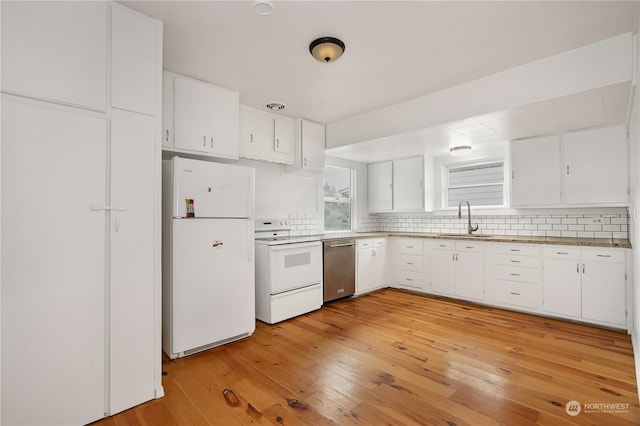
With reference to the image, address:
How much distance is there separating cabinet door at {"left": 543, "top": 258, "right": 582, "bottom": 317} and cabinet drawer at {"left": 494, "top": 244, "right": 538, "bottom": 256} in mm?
154

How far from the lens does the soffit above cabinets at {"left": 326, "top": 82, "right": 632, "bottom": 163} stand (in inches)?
105

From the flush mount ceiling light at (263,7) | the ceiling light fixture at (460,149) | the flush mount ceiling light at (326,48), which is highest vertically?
the flush mount ceiling light at (263,7)

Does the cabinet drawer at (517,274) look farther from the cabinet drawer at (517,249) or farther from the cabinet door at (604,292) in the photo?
the cabinet door at (604,292)

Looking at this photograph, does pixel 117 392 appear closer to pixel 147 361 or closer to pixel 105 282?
pixel 147 361

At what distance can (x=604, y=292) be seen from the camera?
3.12m

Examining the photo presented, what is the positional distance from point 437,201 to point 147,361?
4.53 metres

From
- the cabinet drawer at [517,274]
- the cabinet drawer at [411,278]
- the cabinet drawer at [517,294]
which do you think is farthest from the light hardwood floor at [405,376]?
the cabinet drawer at [411,278]

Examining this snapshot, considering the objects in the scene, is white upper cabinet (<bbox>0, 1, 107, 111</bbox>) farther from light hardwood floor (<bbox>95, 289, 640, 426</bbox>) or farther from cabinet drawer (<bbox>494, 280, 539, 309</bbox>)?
cabinet drawer (<bbox>494, 280, 539, 309</bbox>)

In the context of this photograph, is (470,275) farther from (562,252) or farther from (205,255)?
(205,255)

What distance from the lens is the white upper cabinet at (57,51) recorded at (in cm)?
156

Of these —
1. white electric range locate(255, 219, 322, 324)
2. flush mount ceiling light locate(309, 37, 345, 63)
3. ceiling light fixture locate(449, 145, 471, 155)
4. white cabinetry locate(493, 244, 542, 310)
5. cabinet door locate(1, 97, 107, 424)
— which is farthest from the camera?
ceiling light fixture locate(449, 145, 471, 155)

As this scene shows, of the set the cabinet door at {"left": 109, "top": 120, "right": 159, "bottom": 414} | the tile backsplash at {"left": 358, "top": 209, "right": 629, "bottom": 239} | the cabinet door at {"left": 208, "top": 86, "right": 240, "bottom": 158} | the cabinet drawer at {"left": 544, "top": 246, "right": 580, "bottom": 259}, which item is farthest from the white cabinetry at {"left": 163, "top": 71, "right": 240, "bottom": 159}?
the cabinet drawer at {"left": 544, "top": 246, "right": 580, "bottom": 259}

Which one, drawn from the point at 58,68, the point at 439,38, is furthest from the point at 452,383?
the point at 58,68

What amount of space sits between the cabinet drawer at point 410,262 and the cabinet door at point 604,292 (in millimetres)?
1866
